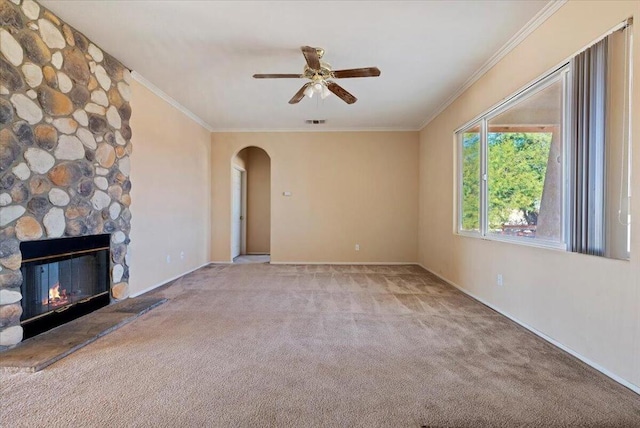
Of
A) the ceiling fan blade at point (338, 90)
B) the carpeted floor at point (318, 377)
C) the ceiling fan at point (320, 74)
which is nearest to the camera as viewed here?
the carpeted floor at point (318, 377)

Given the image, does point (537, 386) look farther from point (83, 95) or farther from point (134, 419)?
point (83, 95)

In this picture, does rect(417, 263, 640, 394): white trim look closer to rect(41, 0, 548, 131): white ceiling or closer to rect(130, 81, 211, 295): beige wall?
rect(41, 0, 548, 131): white ceiling

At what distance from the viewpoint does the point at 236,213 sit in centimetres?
706

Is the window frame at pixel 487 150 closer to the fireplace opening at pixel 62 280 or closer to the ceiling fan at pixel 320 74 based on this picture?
the ceiling fan at pixel 320 74

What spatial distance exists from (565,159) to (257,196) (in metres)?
6.43

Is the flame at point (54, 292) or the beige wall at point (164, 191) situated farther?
the beige wall at point (164, 191)

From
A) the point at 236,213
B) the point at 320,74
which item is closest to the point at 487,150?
the point at 320,74

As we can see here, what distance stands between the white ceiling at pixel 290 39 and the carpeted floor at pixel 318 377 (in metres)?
2.77

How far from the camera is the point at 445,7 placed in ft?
8.20

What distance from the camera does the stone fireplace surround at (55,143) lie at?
91.7 inches

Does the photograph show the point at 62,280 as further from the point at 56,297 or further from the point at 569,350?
the point at 569,350

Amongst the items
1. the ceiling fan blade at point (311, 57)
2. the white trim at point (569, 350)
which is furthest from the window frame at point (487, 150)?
the ceiling fan blade at point (311, 57)

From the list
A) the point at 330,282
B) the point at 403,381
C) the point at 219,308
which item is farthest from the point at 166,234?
the point at 403,381

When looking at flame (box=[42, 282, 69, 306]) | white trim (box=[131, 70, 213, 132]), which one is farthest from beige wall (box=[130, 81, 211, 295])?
flame (box=[42, 282, 69, 306])
